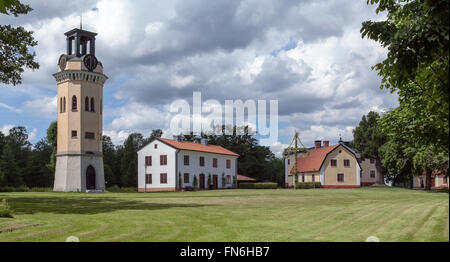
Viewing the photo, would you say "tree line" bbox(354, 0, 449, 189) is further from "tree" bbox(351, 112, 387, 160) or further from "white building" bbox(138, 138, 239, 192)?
"tree" bbox(351, 112, 387, 160)

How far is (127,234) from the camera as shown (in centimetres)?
1004

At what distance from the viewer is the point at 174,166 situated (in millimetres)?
55719

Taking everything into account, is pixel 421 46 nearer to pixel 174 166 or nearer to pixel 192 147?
→ pixel 174 166

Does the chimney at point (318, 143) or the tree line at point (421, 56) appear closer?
the tree line at point (421, 56)

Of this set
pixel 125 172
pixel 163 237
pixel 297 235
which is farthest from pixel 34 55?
pixel 125 172

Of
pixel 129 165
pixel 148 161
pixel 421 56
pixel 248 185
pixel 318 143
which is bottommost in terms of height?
pixel 248 185

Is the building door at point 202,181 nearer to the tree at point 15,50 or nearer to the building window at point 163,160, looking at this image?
the building window at point 163,160

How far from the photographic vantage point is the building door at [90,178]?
2144 inches

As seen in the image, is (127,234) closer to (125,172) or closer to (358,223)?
(358,223)

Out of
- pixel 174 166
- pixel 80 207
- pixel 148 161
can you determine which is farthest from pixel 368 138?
pixel 80 207

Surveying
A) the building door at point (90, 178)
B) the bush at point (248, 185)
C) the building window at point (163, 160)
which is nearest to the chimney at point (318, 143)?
the bush at point (248, 185)

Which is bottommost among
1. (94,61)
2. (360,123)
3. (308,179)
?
(308,179)

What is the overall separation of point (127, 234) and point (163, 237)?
0.97m

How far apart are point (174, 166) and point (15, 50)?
111 feet
